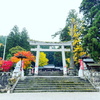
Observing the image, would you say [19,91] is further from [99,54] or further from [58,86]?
[99,54]

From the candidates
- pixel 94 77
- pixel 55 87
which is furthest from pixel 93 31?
pixel 55 87

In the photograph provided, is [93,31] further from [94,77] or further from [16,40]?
[16,40]

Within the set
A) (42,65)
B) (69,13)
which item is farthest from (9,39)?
(69,13)

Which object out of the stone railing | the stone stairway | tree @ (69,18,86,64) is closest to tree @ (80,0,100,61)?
the stone railing

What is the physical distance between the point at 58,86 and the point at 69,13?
15.9 metres

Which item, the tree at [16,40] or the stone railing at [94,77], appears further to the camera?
the tree at [16,40]

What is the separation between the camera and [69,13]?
1961 centimetres

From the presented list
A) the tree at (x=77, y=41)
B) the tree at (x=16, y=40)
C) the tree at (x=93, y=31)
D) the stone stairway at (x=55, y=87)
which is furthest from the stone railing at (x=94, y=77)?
the tree at (x=16, y=40)

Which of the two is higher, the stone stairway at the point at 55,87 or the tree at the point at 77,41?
the tree at the point at 77,41

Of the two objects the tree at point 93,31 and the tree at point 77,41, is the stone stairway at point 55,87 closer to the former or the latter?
the tree at point 93,31

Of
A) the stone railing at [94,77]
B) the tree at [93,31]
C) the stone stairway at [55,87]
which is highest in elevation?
the tree at [93,31]

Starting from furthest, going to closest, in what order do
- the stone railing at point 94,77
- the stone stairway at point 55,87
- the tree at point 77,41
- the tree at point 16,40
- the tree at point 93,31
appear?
1. the tree at point 16,40
2. the tree at point 77,41
3. the tree at point 93,31
4. the stone railing at point 94,77
5. the stone stairway at point 55,87

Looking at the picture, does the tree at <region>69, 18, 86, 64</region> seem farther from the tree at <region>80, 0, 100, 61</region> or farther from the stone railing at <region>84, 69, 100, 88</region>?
the stone railing at <region>84, 69, 100, 88</region>

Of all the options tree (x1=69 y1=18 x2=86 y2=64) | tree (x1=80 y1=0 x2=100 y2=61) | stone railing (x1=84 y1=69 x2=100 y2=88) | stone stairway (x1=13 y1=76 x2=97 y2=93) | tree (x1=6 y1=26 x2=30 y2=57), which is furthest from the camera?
tree (x1=6 y1=26 x2=30 y2=57)
